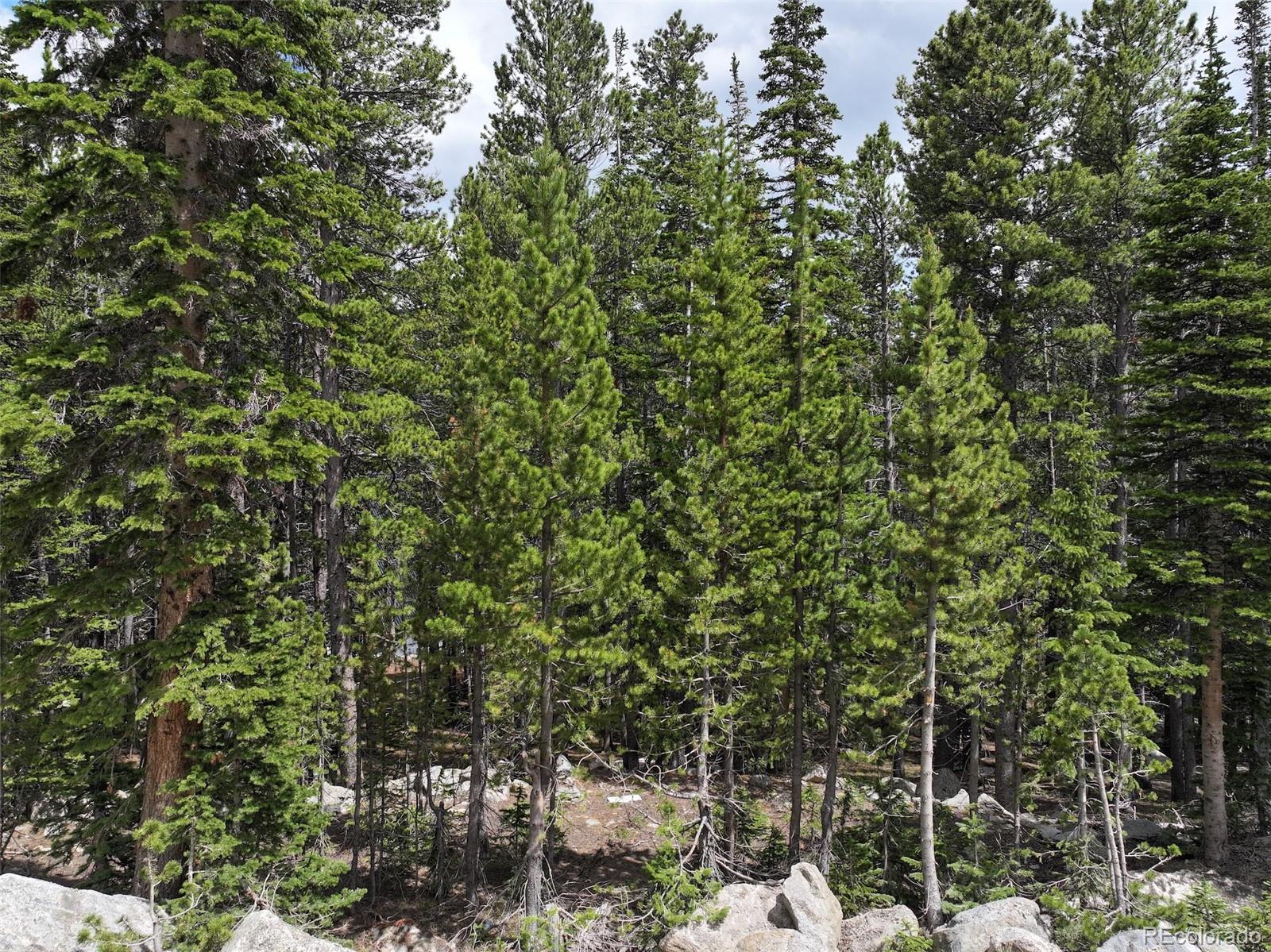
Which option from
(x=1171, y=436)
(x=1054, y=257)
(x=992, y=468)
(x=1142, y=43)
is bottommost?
(x=992, y=468)

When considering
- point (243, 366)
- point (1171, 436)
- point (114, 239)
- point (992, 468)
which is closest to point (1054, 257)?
point (1171, 436)

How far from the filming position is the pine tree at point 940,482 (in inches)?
511

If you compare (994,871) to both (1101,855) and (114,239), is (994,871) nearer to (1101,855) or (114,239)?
(1101,855)

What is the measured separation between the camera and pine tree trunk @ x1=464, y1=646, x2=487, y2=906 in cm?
1409

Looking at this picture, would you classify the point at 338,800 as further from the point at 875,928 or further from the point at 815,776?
the point at 815,776

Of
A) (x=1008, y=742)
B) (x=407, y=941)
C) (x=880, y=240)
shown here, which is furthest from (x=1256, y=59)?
(x=407, y=941)

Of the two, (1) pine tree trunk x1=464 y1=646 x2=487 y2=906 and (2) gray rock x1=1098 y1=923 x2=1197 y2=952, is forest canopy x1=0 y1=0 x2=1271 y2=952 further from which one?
(2) gray rock x1=1098 y1=923 x2=1197 y2=952

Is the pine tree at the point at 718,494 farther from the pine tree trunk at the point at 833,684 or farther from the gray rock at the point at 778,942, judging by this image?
the gray rock at the point at 778,942

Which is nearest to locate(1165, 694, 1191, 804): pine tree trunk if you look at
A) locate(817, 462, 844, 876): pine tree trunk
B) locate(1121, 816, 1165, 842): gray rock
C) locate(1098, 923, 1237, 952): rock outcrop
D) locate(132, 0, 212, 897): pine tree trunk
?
Answer: locate(1121, 816, 1165, 842): gray rock

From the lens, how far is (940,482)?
13.0m

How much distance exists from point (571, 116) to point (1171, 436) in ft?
57.4

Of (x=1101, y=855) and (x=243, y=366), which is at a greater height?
(x=243, y=366)

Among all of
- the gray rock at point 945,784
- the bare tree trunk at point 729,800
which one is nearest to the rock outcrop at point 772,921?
the bare tree trunk at point 729,800

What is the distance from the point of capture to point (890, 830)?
1573 centimetres
